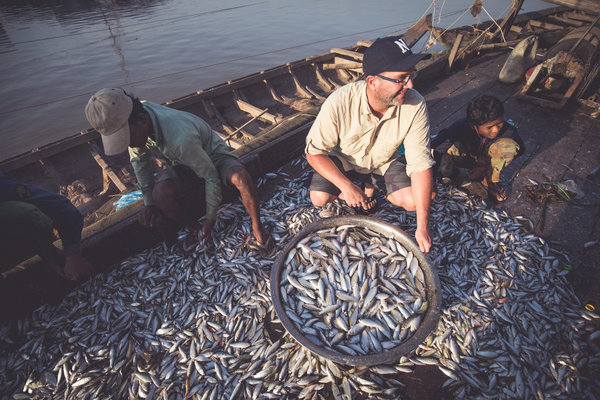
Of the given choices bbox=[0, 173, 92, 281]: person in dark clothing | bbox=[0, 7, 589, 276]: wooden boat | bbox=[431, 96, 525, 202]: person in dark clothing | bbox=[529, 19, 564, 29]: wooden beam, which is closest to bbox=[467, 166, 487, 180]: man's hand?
bbox=[431, 96, 525, 202]: person in dark clothing

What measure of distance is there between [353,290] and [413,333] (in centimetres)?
60

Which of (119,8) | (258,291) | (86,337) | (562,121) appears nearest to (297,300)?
(258,291)

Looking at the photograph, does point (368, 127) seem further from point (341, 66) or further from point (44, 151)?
point (341, 66)

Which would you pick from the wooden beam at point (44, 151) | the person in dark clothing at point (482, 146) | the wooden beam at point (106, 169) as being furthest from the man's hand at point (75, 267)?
the person in dark clothing at point (482, 146)

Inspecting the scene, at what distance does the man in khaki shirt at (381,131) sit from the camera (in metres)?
2.47

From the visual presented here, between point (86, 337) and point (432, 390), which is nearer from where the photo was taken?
point (432, 390)

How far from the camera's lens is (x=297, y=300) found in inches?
99.0

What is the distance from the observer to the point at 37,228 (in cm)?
252

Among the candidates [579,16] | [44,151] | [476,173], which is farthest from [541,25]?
[44,151]

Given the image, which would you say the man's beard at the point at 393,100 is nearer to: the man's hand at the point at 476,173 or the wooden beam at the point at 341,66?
the man's hand at the point at 476,173

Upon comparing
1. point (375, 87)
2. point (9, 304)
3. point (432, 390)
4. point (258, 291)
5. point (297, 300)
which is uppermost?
point (375, 87)

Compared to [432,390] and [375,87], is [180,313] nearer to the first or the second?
[432,390]

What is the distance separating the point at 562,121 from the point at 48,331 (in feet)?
28.3

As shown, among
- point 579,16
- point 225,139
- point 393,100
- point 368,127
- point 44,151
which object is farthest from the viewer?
point 579,16
